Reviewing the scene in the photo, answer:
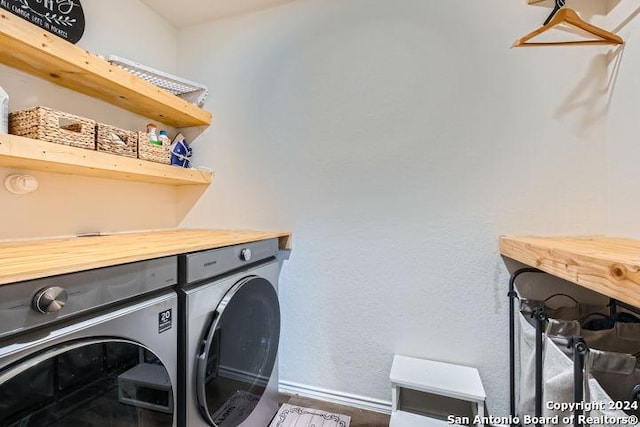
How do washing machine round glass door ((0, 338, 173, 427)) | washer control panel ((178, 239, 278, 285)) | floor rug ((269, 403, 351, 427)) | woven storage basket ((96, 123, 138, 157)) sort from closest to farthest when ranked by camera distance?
washing machine round glass door ((0, 338, 173, 427)), washer control panel ((178, 239, 278, 285)), woven storage basket ((96, 123, 138, 157)), floor rug ((269, 403, 351, 427))

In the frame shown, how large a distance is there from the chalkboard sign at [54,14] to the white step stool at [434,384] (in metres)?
2.16

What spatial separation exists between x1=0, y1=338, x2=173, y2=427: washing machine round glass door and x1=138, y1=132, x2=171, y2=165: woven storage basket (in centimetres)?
104

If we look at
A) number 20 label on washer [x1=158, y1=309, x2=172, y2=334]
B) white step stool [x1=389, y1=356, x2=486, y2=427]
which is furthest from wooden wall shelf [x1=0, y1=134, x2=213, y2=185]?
white step stool [x1=389, y1=356, x2=486, y2=427]

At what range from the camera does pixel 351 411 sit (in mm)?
1564

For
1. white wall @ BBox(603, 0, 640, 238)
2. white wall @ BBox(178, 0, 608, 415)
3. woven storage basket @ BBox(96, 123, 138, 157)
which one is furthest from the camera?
white wall @ BBox(178, 0, 608, 415)

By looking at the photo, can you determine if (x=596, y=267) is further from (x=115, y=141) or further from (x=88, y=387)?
(x=115, y=141)

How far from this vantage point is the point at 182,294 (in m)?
0.95

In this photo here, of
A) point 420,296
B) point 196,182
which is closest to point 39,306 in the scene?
point 196,182

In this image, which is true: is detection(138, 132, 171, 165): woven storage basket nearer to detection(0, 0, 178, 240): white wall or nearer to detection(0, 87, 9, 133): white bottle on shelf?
detection(0, 0, 178, 240): white wall

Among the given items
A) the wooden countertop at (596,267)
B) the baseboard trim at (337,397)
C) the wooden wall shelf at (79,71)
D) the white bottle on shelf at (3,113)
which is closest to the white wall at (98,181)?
the wooden wall shelf at (79,71)

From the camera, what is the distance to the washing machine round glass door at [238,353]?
1.03m

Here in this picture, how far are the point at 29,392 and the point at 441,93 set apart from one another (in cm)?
179

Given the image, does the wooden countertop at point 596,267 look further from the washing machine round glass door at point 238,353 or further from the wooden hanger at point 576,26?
the washing machine round glass door at point 238,353

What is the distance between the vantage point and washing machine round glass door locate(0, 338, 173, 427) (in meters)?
0.55
